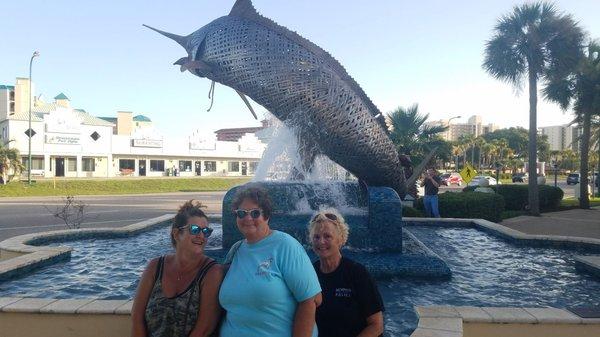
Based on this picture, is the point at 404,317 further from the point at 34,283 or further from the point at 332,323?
the point at 34,283

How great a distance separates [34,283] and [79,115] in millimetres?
40769

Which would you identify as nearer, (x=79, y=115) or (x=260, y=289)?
(x=260, y=289)

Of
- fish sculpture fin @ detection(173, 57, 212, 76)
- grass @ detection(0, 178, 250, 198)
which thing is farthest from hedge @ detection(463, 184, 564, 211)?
fish sculpture fin @ detection(173, 57, 212, 76)

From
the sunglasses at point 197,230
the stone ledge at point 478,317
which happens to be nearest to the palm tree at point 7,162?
the stone ledge at point 478,317

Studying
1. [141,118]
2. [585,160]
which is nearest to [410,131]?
[585,160]

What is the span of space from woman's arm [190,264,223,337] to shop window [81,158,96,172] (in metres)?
45.4

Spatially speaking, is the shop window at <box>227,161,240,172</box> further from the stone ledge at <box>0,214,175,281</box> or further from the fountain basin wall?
the fountain basin wall

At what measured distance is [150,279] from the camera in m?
2.34

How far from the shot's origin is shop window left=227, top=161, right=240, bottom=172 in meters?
54.4

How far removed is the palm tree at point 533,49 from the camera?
18.5 meters

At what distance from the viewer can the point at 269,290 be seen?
2.12 m

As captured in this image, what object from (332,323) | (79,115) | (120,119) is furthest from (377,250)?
(120,119)

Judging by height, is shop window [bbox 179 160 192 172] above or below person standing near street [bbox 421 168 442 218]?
above

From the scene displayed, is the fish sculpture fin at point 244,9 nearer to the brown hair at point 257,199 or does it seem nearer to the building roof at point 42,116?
the brown hair at point 257,199
